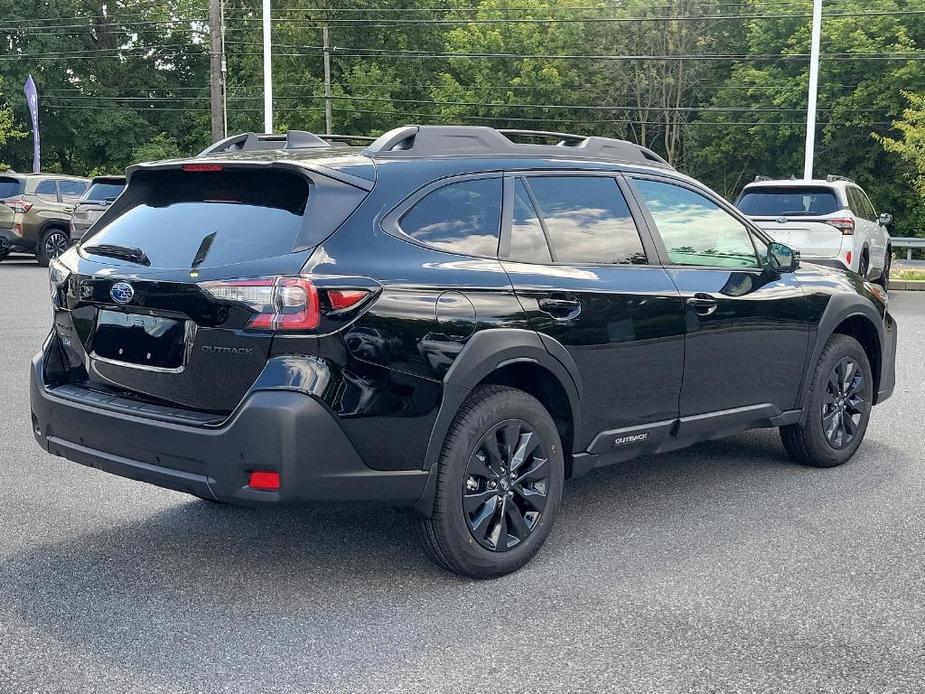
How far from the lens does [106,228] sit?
186 inches

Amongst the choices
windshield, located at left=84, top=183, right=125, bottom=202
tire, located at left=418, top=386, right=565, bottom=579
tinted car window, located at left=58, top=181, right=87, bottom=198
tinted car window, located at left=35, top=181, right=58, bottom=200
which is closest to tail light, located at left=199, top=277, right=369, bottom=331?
tire, located at left=418, top=386, right=565, bottom=579

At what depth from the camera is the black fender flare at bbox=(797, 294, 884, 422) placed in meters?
6.07

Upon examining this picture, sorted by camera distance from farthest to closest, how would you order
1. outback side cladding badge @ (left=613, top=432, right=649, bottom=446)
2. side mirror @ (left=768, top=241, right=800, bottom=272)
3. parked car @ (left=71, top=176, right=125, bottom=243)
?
1. parked car @ (left=71, top=176, right=125, bottom=243)
2. side mirror @ (left=768, top=241, right=800, bottom=272)
3. outback side cladding badge @ (left=613, top=432, right=649, bottom=446)

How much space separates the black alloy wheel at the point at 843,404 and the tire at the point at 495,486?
2303 mm

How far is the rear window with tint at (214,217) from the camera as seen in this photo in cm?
409

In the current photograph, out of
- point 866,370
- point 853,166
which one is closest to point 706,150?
point 853,166

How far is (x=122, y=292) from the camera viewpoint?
424 cm

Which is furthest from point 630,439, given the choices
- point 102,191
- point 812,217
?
point 102,191

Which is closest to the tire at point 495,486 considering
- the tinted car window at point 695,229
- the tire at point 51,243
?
the tinted car window at point 695,229

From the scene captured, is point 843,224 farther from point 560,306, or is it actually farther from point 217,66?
point 217,66

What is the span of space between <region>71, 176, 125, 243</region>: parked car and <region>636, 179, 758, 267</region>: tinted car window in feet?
54.1

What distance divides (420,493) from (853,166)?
51827 mm

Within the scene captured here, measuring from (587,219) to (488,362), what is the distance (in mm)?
1053

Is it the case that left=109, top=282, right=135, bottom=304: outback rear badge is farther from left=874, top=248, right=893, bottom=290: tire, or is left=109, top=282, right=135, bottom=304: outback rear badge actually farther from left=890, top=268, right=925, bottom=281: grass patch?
left=890, top=268, right=925, bottom=281: grass patch
